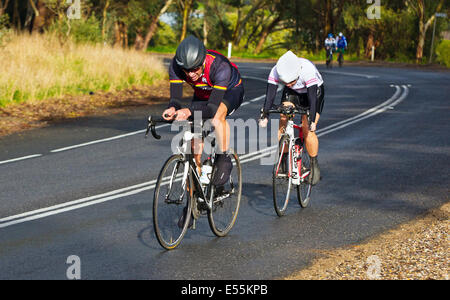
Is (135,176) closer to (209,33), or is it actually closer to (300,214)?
(300,214)

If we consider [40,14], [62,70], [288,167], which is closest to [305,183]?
[288,167]

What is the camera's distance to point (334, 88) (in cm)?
2516

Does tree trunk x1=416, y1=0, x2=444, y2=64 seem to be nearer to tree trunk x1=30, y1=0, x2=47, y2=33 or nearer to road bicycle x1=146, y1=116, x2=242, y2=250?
tree trunk x1=30, y1=0, x2=47, y2=33

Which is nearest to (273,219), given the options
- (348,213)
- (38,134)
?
(348,213)

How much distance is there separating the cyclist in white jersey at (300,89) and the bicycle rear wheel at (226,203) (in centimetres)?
79

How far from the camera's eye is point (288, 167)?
27.5 ft

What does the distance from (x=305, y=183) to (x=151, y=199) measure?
2028mm

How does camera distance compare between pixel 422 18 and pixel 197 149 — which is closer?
pixel 197 149

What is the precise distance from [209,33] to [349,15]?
79.5 feet

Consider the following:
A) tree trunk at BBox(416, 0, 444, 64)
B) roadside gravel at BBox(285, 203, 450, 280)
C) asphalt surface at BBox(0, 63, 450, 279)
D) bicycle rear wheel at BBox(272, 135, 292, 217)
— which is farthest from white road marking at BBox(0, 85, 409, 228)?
tree trunk at BBox(416, 0, 444, 64)

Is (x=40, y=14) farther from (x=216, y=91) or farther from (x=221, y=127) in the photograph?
(x=216, y=91)

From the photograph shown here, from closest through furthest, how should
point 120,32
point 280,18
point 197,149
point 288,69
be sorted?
1. point 197,149
2. point 288,69
3. point 120,32
4. point 280,18

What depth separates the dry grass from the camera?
1944cm

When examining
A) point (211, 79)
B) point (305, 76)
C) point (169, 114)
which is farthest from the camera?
point (305, 76)
